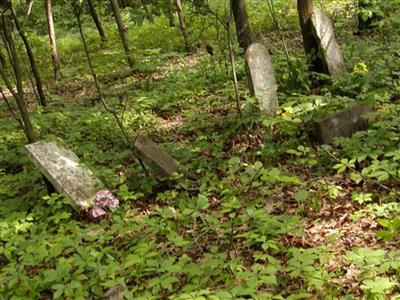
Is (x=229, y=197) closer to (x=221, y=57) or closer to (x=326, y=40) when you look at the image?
(x=326, y=40)

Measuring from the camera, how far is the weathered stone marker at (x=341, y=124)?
5262mm

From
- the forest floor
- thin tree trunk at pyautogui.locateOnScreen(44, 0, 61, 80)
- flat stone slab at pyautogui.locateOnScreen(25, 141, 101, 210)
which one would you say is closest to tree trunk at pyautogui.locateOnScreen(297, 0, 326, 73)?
the forest floor

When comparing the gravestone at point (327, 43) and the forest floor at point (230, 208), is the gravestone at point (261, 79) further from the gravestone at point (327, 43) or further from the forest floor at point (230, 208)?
the gravestone at point (327, 43)

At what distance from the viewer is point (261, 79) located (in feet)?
20.7

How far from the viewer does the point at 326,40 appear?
686 cm

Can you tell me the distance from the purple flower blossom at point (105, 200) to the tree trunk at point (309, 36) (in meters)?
3.66

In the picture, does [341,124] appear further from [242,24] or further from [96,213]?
[242,24]

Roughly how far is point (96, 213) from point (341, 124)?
2.78 metres

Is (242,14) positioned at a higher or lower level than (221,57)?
higher

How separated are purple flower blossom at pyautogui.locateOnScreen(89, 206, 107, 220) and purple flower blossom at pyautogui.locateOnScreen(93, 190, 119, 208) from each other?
0.05 m

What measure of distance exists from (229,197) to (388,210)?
4.67 ft

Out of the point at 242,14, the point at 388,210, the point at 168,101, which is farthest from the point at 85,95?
the point at 388,210

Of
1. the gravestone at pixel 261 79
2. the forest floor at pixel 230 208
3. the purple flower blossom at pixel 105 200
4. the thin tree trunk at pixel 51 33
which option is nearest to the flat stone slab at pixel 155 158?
the forest floor at pixel 230 208

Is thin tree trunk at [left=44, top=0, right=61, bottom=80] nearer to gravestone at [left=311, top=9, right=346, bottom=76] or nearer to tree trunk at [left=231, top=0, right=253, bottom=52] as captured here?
tree trunk at [left=231, top=0, right=253, bottom=52]
